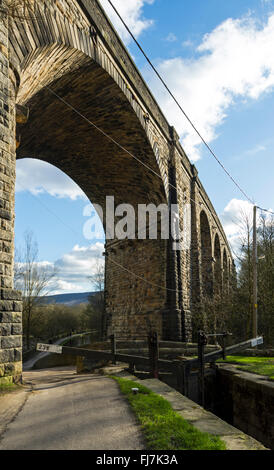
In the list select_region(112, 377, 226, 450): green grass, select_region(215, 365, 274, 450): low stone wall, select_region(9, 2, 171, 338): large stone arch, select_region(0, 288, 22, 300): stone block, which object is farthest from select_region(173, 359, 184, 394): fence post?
select_region(9, 2, 171, 338): large stone arch

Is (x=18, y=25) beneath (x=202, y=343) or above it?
above

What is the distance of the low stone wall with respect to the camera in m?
6.24

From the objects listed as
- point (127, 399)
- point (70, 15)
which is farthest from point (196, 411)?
point (70, 15)

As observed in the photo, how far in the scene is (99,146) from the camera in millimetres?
12703

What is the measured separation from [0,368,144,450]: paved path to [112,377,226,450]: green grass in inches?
3.8

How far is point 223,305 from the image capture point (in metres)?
17.1

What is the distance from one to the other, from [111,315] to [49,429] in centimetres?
1402

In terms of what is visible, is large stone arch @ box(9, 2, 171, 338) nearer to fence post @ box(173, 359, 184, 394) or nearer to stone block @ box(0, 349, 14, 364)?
stone block @ box(0, 349, 14, 364)

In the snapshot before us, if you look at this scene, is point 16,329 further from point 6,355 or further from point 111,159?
point 111,159

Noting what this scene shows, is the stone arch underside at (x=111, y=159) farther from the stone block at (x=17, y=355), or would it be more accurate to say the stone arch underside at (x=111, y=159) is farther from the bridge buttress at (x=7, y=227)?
the stone block at (x=17, y=355)

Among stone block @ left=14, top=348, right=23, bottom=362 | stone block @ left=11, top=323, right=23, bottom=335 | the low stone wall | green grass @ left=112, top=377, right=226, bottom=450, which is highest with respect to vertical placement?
stone block @ left=11, top=323, right=23, bottom=335

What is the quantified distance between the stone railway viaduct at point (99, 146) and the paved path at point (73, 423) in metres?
1.10

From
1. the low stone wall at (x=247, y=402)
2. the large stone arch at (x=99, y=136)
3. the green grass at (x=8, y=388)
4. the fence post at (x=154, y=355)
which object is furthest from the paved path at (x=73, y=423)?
the large stone arch at (x=99, y=136)
